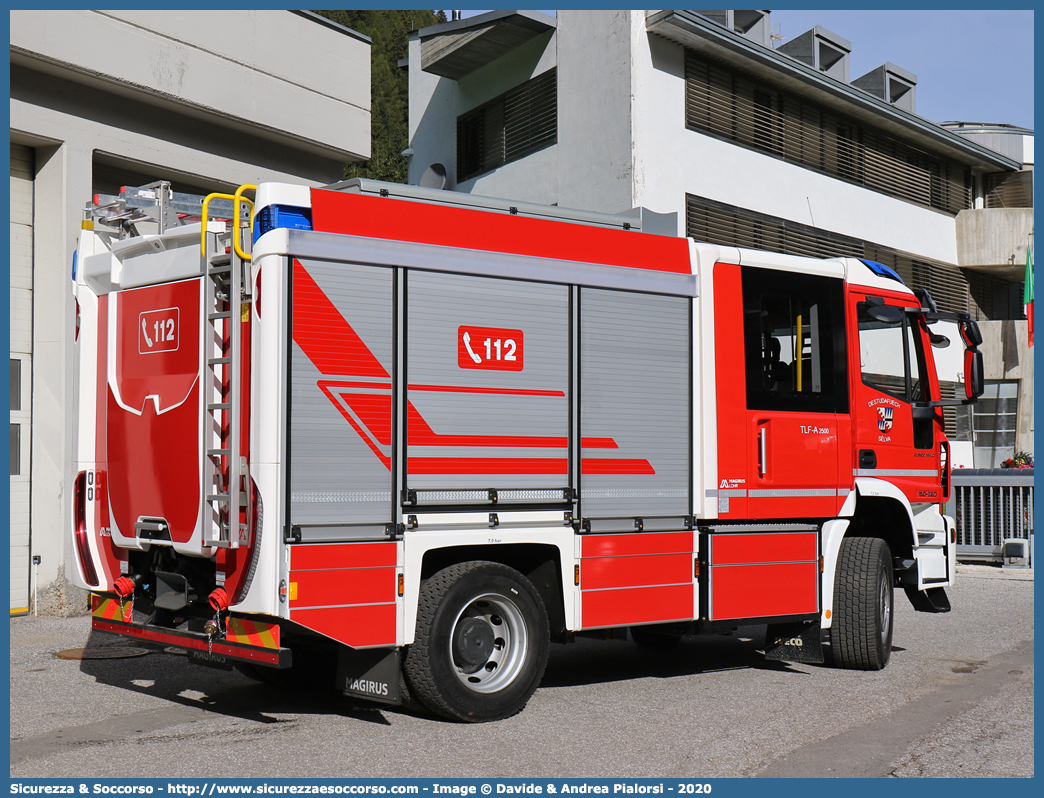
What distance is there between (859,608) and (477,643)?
143 inches

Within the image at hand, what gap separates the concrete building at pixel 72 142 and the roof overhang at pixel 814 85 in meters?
8.93

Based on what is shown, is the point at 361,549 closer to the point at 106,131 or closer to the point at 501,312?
the point at 501,312

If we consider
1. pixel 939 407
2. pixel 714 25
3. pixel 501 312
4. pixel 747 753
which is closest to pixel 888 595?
pixel 939 407

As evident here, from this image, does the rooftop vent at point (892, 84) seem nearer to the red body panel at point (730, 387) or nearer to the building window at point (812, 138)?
the building window at point (812, 138)

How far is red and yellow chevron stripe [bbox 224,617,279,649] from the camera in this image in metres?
6.44

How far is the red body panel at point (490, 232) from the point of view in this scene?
6793 millimetres

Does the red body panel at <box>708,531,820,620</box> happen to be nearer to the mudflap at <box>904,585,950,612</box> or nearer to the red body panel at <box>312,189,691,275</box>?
the mudflap at <box>904,585,950,612</box>

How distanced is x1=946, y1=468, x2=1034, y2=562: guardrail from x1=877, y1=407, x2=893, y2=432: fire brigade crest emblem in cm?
1103

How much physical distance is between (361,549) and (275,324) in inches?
54.1

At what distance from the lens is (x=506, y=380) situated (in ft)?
24.2

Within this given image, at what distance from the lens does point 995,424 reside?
30.6 metres

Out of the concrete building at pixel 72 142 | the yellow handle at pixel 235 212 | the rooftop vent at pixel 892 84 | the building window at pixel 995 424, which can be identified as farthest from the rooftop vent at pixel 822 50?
the yellow handle at pixel 235 212

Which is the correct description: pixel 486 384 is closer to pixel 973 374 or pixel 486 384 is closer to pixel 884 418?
pixel 884 418

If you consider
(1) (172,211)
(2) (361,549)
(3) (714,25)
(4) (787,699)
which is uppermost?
(3) (714,25)
